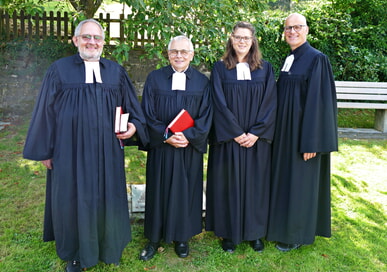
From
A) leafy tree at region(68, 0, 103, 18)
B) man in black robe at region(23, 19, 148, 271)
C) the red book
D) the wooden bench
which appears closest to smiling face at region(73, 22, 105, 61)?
man in black robe at region(23, 19, 148, 271)

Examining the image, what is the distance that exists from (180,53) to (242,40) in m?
0.61

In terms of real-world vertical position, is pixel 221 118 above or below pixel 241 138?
above

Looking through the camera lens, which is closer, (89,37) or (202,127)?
(89,37)

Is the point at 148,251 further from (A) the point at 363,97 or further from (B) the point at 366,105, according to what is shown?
(A) the point at 363,97

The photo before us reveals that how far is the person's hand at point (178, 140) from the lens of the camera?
3.46 m

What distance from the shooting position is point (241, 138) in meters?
3.61

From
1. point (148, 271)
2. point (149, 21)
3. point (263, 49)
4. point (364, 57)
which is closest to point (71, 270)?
point (148, 271)

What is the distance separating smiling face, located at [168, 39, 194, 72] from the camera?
342 centimetres

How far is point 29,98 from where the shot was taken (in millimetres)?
9336

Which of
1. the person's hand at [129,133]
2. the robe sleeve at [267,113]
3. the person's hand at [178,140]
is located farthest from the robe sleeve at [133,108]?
the robe sleeve at [267,113]

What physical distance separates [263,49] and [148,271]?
27.0 feet

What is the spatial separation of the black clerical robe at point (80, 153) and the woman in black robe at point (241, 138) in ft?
3.34

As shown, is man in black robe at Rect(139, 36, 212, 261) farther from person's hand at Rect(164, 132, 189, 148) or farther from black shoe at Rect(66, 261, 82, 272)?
black shoe at Rect(66, 261, 82, 272)

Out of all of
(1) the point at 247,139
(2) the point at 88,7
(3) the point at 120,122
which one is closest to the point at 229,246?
(1) the point at 247,139
